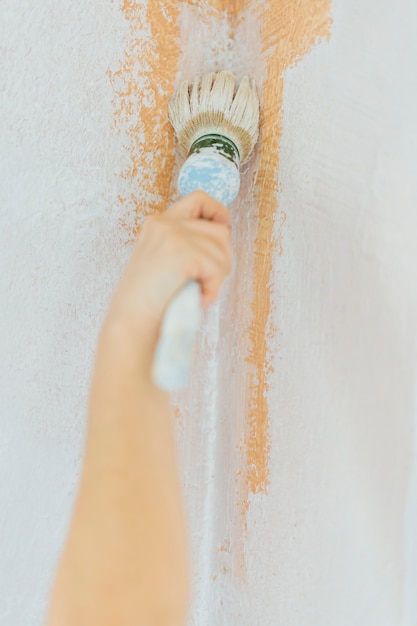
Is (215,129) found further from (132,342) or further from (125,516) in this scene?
(125,516)

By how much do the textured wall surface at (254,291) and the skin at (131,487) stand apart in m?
0.21

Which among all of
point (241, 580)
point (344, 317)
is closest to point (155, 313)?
point (344, 317)

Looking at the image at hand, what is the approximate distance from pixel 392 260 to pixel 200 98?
1.46ft

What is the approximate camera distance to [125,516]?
0.52 metres

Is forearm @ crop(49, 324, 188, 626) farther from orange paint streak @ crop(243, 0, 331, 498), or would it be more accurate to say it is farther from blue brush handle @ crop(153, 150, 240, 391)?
orange paint streak @ crop(243, 0, 331, 498)

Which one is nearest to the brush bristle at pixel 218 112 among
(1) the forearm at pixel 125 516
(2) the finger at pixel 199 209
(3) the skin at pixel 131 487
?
(2) the finger at pixel 199 209

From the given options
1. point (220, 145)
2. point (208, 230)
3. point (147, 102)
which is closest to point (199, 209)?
point (208, 230)

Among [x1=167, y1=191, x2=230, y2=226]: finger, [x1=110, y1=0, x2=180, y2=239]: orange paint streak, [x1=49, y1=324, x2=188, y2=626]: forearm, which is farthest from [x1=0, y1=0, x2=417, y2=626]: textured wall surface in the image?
[x1=49, y1=324, x2=188, y2=626]: forearm

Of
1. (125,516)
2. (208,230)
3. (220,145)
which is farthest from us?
(220,145)

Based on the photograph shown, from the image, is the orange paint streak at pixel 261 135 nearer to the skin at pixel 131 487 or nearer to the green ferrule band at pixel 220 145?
the green ferrule band at pixel 220 145

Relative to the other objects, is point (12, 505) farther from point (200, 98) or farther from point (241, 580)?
point (200, 98)

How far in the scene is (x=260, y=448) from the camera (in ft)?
2.93

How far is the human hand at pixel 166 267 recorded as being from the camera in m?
0.59

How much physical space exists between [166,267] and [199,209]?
15cm
